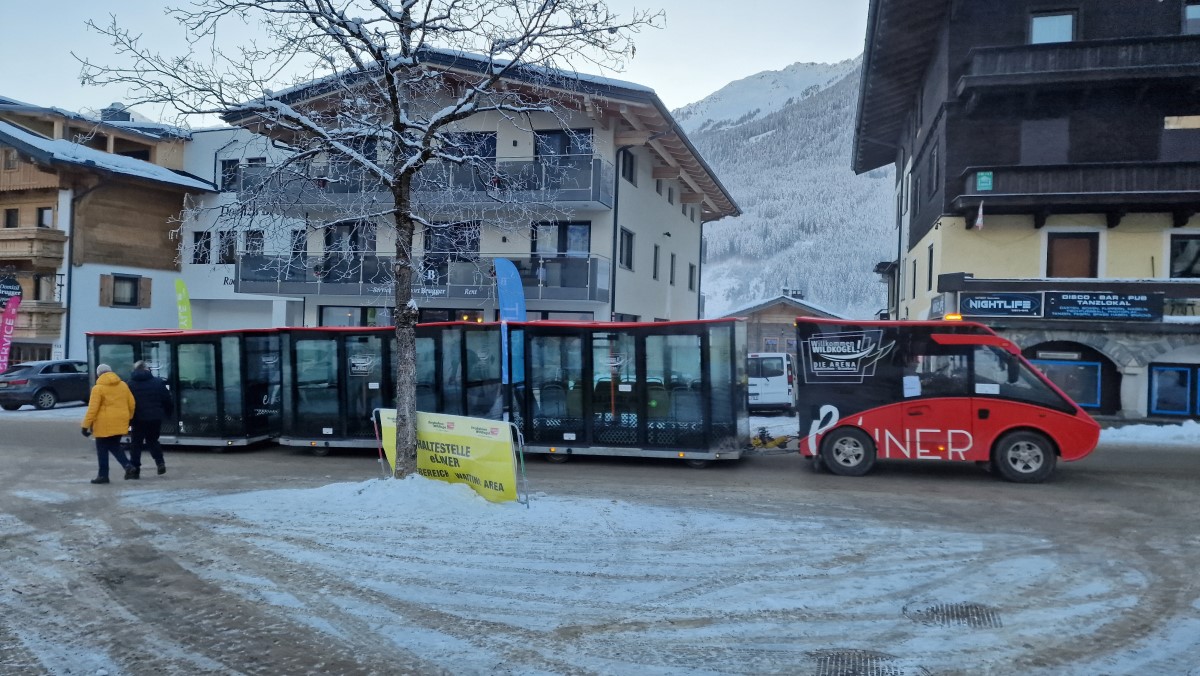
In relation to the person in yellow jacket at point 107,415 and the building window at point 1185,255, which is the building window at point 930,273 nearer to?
the building window at point 1185,255

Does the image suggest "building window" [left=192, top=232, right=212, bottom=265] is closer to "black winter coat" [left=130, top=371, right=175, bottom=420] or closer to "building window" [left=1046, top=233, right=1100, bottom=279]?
"black winter coat" [left=130, top=371, right=175, bottom=420]

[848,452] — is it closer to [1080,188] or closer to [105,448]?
[105,448]

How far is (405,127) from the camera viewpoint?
10008 millimetres

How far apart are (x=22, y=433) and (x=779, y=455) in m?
16.6

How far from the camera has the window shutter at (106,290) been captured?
3359 centimetres

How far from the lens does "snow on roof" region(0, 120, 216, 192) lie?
104ft

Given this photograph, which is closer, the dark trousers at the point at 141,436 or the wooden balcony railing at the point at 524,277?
the dark trousers at the point at 141,436

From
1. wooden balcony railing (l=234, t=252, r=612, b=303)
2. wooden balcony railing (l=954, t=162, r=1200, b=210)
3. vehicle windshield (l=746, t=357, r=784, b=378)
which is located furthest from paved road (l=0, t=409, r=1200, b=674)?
wooden balcony railing (l=234, t=252, r=612, b=303)

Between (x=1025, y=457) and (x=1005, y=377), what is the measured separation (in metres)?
1.19

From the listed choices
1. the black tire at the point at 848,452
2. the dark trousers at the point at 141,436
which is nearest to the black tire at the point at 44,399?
the dark trousers at the point at 141,436

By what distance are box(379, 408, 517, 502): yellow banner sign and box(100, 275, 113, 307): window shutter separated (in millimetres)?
29480

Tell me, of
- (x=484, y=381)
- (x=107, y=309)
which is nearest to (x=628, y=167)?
(x=484, y=381)

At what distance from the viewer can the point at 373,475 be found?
13281 mm

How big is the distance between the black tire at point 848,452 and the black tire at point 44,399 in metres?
24.3
